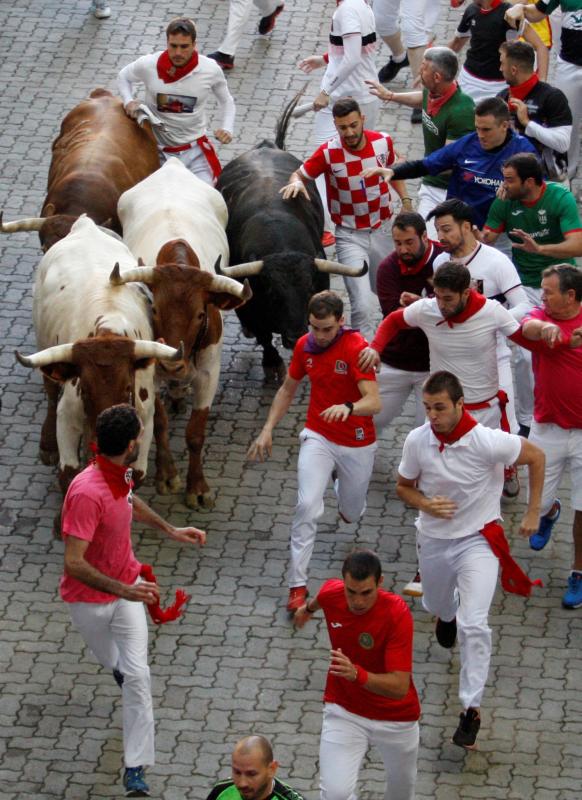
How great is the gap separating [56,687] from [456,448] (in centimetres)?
278

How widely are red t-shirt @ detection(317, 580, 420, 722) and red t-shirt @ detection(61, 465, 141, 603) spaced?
1.22 m

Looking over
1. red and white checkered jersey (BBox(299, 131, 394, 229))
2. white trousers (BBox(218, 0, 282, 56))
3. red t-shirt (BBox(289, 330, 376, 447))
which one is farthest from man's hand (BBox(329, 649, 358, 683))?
white trousers (BBox(218, 0, 282, 56))

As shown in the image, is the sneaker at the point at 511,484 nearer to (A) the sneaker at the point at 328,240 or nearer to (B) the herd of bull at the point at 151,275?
(B) the herd of bull at the point at 151,275

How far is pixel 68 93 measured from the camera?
1742 cm

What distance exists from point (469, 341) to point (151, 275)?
2210mm

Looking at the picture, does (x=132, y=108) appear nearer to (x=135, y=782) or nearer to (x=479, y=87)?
(x=479, y=87)

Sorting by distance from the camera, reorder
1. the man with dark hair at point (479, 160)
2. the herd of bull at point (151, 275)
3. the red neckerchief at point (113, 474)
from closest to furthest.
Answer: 1. the red neckerchief at point (113, 474)
2. the herd of bull at point (151, 275)
3. the man with dark hair at point (479, 160)

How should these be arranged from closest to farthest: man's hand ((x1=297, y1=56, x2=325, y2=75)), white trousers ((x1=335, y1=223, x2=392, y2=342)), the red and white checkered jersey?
the red and white checkered jersey → white trousers ((x1=335, y1=223, x2=392, y2=342)) → man's hand ((x1=297, y1=56, x2=325, y2=75))

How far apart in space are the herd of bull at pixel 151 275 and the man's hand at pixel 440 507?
6.93ft

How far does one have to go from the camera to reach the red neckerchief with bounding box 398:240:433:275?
11383 millimetres

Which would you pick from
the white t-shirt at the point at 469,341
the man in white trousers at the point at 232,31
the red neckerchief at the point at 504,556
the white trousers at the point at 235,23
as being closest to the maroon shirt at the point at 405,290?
the white t-shirt at the point at 469,341

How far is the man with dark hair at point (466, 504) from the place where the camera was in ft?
31.1

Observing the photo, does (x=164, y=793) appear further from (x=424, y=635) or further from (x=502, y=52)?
(x=502, y=52)

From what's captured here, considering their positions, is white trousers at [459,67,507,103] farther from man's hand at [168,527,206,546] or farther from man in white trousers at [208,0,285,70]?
man's hand at [168,527,206,546]
